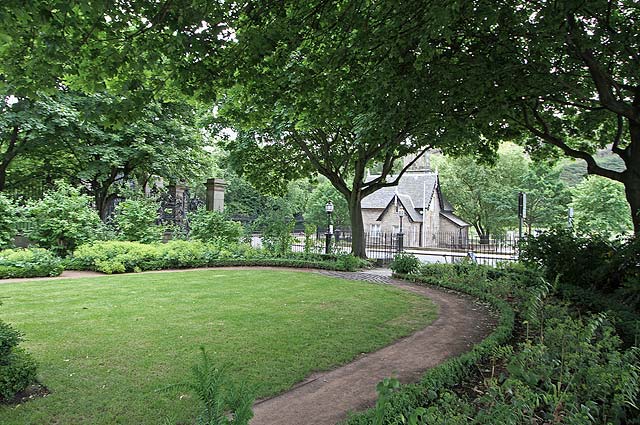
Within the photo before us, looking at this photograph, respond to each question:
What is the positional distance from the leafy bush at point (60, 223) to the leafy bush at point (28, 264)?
58.3 inches

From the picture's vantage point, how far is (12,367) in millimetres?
4055

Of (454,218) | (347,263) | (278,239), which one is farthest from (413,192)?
(347,263)

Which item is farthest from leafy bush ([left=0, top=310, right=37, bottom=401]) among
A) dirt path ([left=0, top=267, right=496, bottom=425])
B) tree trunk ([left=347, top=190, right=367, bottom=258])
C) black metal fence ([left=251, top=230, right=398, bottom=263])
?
tree trunk ([left=347, top=190, right=367, bottom=258])

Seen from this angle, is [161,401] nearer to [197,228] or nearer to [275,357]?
[275,357]

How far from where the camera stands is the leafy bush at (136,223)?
54.3ft

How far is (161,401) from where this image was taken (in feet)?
13.3

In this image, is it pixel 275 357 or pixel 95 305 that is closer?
pixel 275 357

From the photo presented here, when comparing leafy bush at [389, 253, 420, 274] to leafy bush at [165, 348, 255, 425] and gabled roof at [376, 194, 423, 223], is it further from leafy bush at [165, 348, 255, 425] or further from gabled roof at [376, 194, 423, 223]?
gabled roof at [376, 194, 423, 223]

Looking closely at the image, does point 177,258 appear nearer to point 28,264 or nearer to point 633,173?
point 28,264

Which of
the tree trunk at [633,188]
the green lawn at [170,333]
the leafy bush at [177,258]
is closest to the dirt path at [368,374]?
the green lawn at [170,333]

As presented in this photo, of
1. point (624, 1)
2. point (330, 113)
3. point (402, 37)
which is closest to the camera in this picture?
point (402, 37)

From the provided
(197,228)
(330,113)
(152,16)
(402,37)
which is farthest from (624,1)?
(197,228)

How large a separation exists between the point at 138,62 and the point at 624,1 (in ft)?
30.4

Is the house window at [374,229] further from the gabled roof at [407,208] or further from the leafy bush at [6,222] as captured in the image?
the leafy bush at [6,222]
